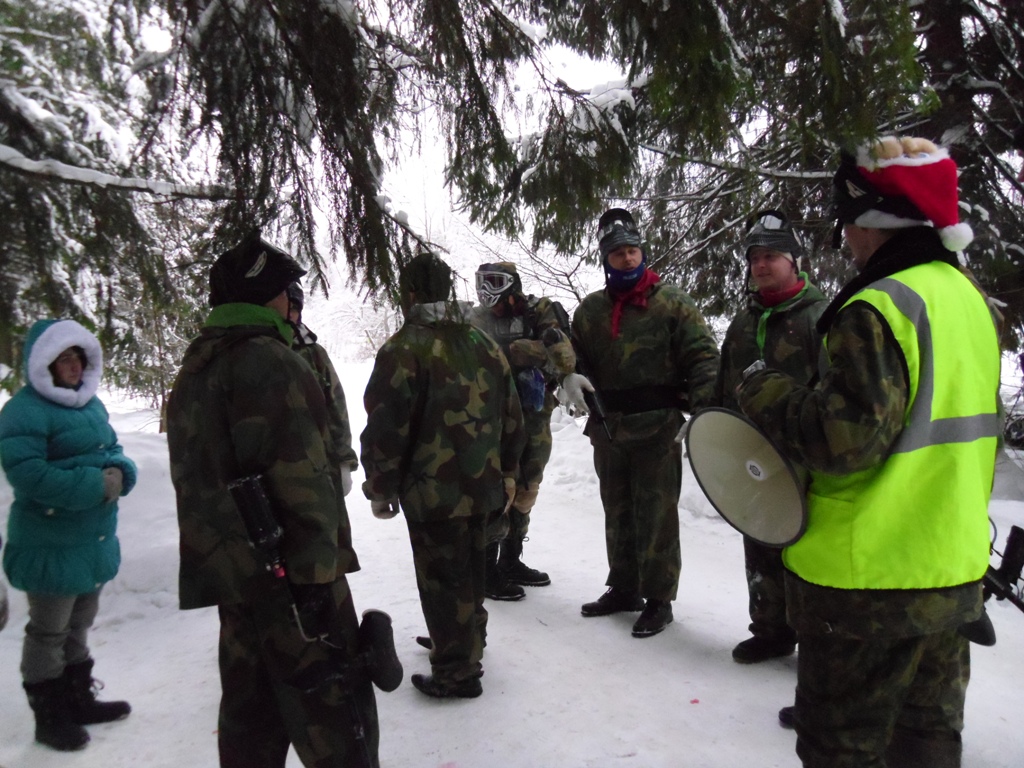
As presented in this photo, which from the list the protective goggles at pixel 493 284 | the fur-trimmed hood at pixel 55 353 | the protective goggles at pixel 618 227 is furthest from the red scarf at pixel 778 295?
the fur-trimmed hood at pixel 55 353

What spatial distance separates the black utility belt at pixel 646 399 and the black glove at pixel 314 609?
2104 mm

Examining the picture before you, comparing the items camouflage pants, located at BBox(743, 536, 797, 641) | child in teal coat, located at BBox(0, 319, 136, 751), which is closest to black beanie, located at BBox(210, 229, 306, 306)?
child in teal coat, located at BBox(0, 319, 136, 751)

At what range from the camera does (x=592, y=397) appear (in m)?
3.96

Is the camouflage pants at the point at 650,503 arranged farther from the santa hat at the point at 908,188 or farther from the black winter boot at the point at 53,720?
the black winter boot at the point at 53,720

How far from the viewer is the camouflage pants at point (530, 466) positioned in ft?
12.5

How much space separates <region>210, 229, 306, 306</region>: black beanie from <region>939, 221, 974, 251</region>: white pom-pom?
182 cm

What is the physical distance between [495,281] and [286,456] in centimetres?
251

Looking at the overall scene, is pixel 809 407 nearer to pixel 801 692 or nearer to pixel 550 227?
pixel 801 692

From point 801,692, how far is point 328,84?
7.07 ft

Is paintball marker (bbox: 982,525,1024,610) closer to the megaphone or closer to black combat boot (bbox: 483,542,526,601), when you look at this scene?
the megaphone

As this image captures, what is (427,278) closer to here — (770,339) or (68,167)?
(68,167)

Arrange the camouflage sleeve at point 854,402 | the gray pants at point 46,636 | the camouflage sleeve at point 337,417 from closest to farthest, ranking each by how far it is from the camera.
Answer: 1. the camouflage sleeve at point 854,402
2. the gray pants at point 46,636
3. the camouflage sleeve at point 337,417

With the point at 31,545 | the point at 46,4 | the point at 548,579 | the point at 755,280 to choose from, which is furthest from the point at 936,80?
the point at 31,545

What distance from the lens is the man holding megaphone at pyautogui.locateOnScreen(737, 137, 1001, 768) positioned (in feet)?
5.77
